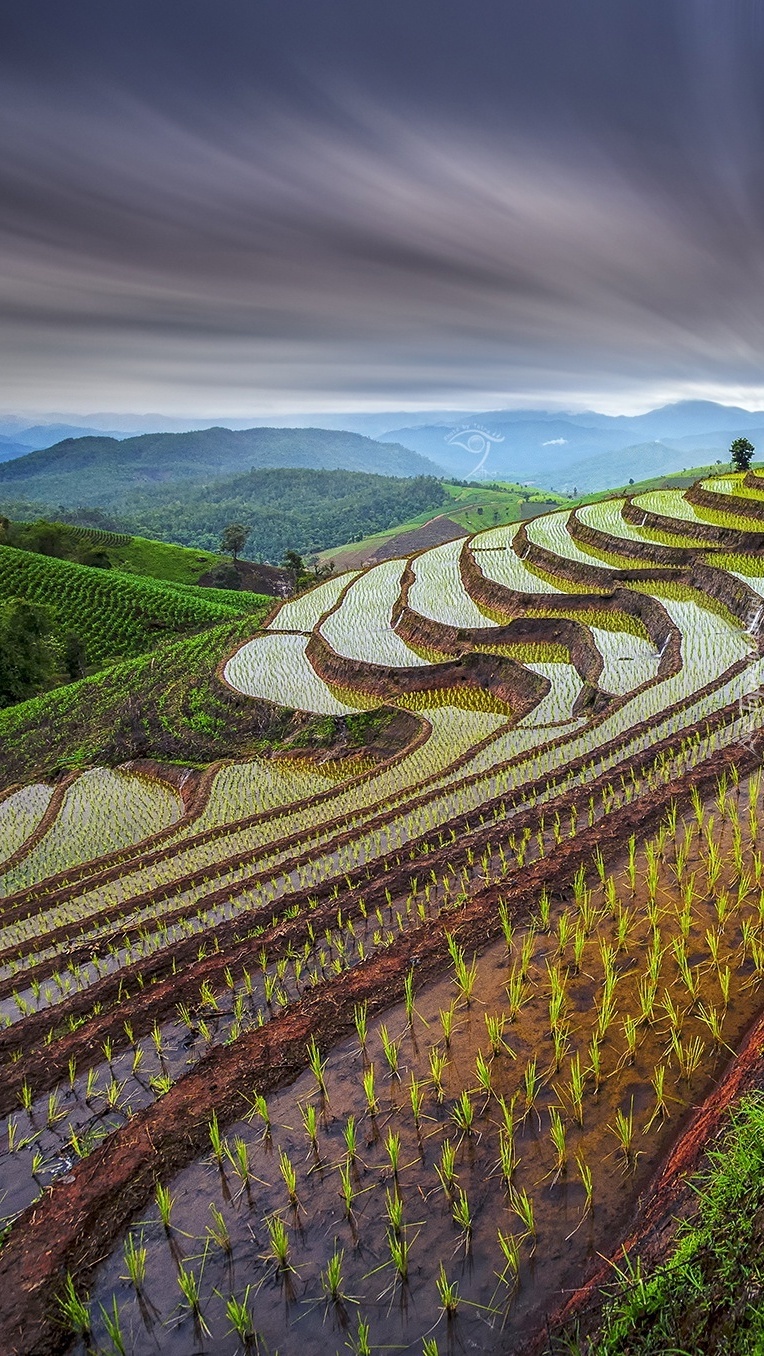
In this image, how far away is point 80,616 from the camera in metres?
41.3

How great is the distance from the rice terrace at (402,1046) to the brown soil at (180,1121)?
0.7 inches

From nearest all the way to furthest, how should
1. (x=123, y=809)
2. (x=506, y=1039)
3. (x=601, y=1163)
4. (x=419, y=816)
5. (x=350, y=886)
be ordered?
(x=601, y=1163), (x=506, y=1039), (x=350, y=886), (x=419, y=816), (x=123, y=809)

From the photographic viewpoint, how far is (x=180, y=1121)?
4.49 meters

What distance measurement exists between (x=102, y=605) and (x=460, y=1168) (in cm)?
4219

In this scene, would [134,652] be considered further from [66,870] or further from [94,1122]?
[94,1122]

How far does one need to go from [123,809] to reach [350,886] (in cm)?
997

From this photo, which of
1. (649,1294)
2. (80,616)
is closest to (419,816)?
(649,1294)

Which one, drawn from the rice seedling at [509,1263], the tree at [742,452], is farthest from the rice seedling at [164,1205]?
the tree at [742,452]

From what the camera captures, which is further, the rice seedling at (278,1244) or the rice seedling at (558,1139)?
the rice seedling at (558,1139)

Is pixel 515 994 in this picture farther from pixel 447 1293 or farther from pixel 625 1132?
pixel 447 1293

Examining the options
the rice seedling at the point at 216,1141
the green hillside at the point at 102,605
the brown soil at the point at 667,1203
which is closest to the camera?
the brown soil at the point at 667,1203

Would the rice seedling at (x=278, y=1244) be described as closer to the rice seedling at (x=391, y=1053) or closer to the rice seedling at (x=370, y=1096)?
the rice seedling at (x=370, y=1096)

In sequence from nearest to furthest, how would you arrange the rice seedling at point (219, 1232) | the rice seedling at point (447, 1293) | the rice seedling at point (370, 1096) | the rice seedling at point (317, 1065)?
the rice seedling at point (447, 1293) < the rice seedling at point (219, 1232) < the rice seedling at point (370, 1096) < the rice seedling at point (317, 1065)

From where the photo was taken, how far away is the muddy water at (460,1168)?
11.1 feet
